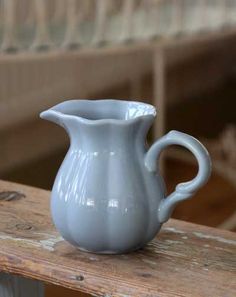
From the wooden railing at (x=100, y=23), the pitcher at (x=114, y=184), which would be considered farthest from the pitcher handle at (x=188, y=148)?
the wooden railing at (x=100, y=23)

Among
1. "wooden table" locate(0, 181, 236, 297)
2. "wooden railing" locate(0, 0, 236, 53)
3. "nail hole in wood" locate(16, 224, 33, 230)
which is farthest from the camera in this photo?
"wooden railing" locate(0, 0, 236, 53)

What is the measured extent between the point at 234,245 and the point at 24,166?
1.55 m

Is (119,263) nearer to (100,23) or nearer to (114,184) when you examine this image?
(114,184)

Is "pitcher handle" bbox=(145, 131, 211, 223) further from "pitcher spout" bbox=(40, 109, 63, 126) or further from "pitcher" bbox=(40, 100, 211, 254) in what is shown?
"pitcher spout" bbox=(40, 109, 63, 126)

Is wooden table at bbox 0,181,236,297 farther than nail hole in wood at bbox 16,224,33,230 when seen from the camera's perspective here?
No

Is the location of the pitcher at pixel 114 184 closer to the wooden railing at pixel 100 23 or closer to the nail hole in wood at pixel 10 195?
the nail hole in wood at pixel 10 195

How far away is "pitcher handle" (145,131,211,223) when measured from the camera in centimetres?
81

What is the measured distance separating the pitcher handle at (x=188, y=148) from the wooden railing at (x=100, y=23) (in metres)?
0.97

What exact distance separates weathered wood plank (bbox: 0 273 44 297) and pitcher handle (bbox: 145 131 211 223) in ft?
0.67

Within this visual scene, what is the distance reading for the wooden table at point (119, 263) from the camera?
778mm

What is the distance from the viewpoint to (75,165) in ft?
2.73

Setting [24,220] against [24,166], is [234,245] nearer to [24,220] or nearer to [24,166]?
[24,220]

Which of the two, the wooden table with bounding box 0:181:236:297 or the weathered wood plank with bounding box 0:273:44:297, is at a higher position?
the wooden table with bounding box 0:181:236:297

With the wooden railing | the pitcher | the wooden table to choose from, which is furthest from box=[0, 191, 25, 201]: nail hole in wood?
the wooden railing
